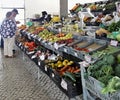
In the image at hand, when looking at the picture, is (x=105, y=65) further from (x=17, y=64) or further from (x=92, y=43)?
(x=17, y=64)

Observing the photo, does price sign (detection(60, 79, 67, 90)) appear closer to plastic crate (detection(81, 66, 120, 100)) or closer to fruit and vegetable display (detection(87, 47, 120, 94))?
plastic crate (detection(81, 66, 120, 100))

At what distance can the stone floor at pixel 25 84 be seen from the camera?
468cm

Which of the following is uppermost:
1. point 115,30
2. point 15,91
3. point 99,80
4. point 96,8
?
point 96,8

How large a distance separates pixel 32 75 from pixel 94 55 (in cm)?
310

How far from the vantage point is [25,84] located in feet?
18.0

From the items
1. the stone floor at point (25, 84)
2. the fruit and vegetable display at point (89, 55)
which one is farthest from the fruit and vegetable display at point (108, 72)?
the stone floor at point (25, 84)

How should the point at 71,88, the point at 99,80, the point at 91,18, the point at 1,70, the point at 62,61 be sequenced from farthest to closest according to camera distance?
the point at 1,70
the point at 91,18
the point at 62,61
the point at 71,88
the point at 99,80

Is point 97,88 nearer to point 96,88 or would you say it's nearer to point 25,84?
point 96,88

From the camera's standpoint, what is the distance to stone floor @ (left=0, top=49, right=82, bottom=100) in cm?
468

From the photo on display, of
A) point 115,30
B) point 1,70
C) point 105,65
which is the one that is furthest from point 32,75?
point 105,65

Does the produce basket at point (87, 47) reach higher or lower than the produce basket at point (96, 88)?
higher

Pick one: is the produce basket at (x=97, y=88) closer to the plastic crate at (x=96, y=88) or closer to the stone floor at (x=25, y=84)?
the plastic crate at (x=96, y=88)

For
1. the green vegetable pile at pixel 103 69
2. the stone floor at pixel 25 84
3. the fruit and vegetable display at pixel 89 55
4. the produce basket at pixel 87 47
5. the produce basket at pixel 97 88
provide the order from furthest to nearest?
the stone floor at pixel 25 84
the produce basket at pixel 87 47
the fruit and vegetable display at pixel 89 55
the green vegetable pile at pixel 103 69
the produce basket at pixel 97 88

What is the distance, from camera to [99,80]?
252cm
